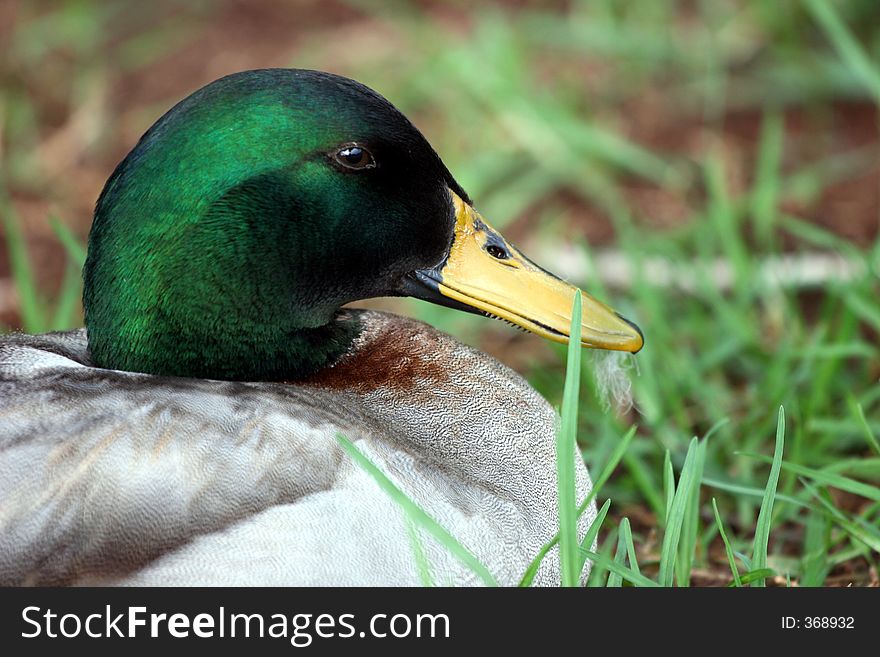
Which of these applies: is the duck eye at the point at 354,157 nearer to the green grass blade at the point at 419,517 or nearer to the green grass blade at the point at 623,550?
the green grass blade at the point at 419,517

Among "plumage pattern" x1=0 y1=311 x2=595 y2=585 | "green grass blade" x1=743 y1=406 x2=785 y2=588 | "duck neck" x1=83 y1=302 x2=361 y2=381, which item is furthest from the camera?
"duck neck" x1=83 y1=302 x2=361 y2=381

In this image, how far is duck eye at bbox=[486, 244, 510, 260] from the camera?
2.31 metres

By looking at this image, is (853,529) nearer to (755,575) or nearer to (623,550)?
(755,575)

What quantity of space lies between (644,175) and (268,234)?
2332 mm

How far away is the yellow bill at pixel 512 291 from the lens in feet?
7.41

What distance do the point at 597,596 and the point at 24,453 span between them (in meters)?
0.88

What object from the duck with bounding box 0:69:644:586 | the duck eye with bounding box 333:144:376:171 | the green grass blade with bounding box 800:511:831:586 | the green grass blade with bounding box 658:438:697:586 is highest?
the duck eye with bounding box 333:144:376:171

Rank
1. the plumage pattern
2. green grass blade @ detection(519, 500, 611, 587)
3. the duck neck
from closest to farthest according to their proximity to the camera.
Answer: the plumage pattern < green grass blade @ detection(519, 500, 611, 587) < the duck neck

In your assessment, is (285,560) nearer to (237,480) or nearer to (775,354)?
(237,480)

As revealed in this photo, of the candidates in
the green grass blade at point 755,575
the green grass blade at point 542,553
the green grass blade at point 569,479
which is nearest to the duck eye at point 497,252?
the green grass blade at point 569,479

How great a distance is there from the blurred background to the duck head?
0.64 m

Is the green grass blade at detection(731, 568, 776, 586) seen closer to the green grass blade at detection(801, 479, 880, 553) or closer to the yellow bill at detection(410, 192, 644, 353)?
the green grass blade at detection(801, 479, 880, 553)

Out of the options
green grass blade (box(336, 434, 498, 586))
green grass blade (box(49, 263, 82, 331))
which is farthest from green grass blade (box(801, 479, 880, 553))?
green grass blade (box(49, 263, 82, 331))

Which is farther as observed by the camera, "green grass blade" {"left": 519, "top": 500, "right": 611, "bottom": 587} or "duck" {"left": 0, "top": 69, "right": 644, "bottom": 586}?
"green grass blade" {"left": 519, "top": 500, "right": 611, "bottom": 587}
